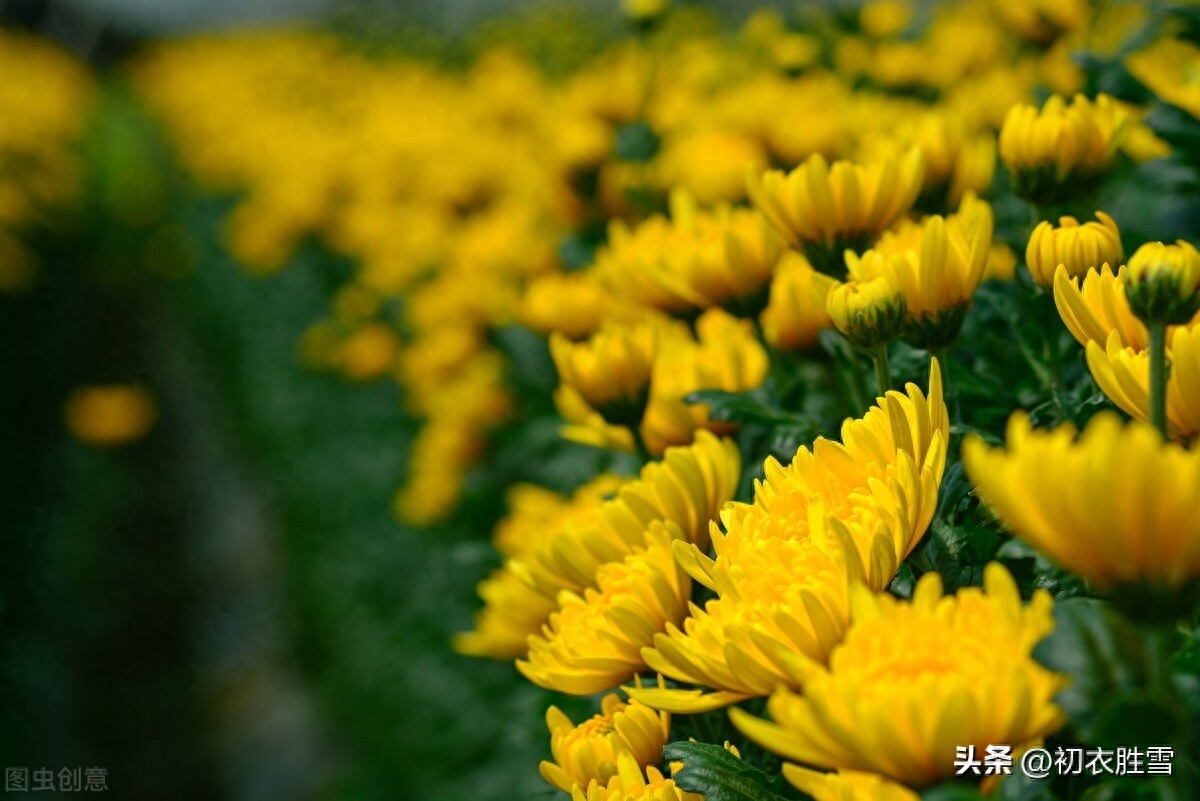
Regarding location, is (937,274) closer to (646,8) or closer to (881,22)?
(646,8)

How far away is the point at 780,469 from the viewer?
0.81 m

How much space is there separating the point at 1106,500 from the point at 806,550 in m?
0.22

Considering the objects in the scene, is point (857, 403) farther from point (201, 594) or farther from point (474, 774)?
point (201, 594)

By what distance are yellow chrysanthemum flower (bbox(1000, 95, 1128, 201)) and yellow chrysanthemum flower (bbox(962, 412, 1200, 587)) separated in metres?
0.61

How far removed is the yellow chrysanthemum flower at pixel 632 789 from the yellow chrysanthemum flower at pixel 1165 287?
440 mm

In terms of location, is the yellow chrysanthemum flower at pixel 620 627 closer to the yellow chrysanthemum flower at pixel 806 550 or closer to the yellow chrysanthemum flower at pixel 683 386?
the yellow chrysanthemum flower at pixel 806 550

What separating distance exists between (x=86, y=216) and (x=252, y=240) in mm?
5552

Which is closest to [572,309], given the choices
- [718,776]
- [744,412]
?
[744,412]

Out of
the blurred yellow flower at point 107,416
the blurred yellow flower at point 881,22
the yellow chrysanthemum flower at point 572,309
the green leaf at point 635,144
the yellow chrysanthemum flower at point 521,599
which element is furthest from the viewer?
the blurred yellow flower at point 107,416

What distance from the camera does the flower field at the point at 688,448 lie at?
0.62 meters

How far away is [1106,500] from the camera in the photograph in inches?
21.6

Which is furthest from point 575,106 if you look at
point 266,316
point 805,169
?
point 266,316

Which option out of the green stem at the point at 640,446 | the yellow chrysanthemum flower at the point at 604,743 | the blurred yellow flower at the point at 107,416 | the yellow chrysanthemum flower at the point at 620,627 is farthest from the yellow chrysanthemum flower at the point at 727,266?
the blurred yellow flower at the point at 107,416

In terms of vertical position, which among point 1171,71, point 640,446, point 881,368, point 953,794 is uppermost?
point 1171,71
